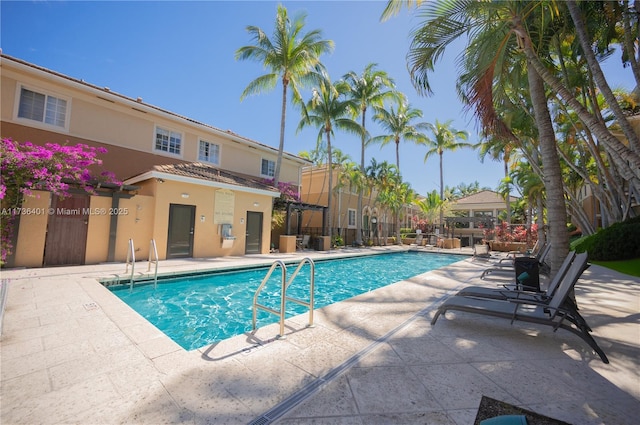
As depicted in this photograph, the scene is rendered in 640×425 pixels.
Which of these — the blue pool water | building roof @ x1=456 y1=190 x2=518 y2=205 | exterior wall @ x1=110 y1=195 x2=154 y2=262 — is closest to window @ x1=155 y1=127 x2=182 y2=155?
exterior wall @ x1=110 y1=195 x2=154 y2=262

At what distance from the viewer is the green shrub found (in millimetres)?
10453

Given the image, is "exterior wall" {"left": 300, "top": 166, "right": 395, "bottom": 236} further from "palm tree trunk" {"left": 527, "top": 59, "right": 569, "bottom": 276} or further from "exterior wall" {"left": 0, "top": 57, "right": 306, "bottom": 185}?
"palm tree trunk" {"left": 527, "top": 59, "right": 569, "bottom": 276}

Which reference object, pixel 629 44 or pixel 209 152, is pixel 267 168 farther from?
pixel 629 44

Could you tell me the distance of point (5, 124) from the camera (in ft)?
31.4

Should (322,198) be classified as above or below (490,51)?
below

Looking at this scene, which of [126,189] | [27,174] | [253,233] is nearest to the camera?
[27,174]

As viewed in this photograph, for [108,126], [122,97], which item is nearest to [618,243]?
[122,97]

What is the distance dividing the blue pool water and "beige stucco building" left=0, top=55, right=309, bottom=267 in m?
3.75

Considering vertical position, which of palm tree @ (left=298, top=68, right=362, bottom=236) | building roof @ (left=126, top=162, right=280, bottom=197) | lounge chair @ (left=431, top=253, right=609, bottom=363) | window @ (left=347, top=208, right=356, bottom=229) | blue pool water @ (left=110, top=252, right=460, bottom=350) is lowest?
blue pool water @ (left=110, top=252, right=460, bottom=350)

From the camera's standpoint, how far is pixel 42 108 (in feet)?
33.9

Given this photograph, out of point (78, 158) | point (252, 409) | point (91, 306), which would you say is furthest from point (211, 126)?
point (252, 409)

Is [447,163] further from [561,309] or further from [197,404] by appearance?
[197,404]

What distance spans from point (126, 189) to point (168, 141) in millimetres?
4511

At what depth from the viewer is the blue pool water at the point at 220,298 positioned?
16.5 ft
